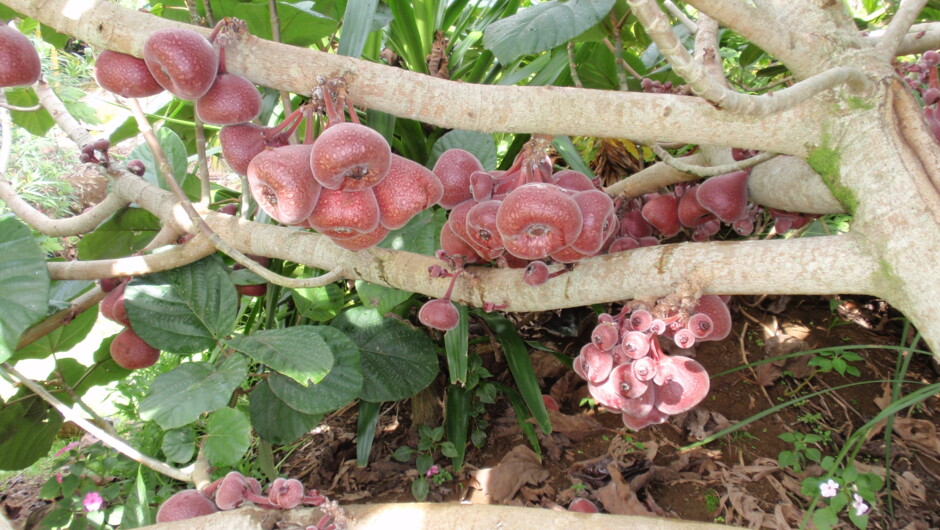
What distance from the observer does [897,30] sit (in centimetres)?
72

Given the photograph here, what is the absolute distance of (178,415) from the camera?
907mm

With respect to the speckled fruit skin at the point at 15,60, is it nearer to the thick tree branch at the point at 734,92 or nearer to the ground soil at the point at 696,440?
the thick tree branch at the point at 734,92

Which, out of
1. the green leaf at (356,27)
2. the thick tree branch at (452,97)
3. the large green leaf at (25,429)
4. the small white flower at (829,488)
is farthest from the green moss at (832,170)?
the large green leaf at (25,429)

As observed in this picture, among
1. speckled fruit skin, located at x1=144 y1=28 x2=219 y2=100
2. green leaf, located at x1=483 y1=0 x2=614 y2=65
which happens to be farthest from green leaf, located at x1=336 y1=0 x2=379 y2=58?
speckled fruit skin, located at x1=144 y1=28 x2=219 y2=100

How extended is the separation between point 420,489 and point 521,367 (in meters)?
0.43

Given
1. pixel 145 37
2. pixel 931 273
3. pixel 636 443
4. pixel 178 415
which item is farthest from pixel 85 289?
pixel 931 273

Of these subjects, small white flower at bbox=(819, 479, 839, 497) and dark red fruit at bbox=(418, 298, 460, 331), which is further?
small white flower at bbox=(819, 479, 839, 497)

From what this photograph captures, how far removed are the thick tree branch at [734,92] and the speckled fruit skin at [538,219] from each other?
0.20m

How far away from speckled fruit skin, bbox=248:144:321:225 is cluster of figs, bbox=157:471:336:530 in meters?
0.34

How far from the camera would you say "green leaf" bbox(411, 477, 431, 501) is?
4.92 ft

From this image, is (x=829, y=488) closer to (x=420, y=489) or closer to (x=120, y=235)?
(x=420, y=489)

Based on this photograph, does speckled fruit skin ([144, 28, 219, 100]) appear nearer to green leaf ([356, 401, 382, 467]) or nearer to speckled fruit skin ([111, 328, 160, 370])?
speckled fruit skin ([111, 328, 160, 370])

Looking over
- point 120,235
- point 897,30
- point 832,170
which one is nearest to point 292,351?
point 120,235

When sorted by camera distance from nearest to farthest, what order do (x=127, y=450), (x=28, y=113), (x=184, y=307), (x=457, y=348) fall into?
1. (x=127, y=450)
2. (x=184, y=307)
3. (x=457, y=348)
4. (x=28, y=113)
